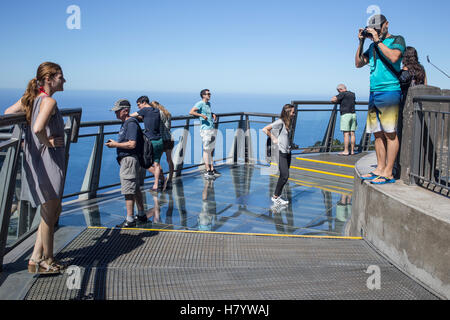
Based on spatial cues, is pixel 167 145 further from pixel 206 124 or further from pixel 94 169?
pixel 94 169

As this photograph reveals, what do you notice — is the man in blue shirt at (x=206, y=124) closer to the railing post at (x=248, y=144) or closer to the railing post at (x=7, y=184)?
the railing post at (x=248, y=144)

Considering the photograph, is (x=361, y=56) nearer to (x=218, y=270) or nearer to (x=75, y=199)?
(x=218, y=270)

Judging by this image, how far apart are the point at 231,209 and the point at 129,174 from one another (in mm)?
2279

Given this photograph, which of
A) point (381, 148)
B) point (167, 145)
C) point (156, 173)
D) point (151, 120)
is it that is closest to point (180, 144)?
point (167, 145)

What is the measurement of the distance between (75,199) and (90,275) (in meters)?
4.58

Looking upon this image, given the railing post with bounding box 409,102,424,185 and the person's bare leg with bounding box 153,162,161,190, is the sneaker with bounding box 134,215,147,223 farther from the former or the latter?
the railing post with bounding box 409,102,424,185

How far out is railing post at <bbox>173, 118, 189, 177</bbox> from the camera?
34.0 feet

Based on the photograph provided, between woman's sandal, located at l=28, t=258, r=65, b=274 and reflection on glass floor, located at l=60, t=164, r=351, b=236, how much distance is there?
8.69 feet

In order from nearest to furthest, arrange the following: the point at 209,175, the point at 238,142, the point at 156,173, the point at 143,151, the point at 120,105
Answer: the point at 120,105
the point at 143,151
the point at 156,173
the point at 209,175
the point at 238,142

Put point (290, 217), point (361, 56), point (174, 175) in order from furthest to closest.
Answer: point (174, 175) < point (290, 217) < point (361, 56)

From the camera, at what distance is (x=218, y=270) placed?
4.04m

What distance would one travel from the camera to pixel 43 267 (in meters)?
3.68

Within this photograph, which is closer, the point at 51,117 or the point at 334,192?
the point at 51,117
